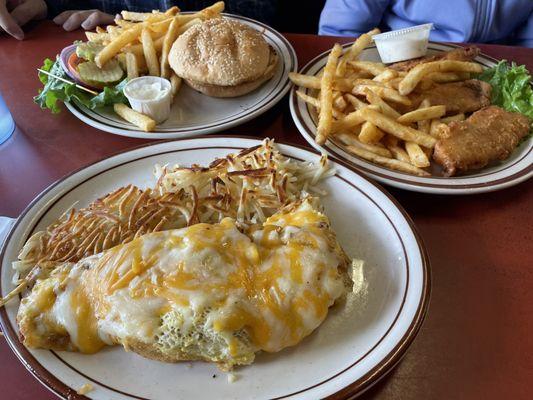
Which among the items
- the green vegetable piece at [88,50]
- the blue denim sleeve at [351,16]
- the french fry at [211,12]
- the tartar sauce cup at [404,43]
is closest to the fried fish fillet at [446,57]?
the tartar sauce cup at [404,43]

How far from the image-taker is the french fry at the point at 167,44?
2533mm

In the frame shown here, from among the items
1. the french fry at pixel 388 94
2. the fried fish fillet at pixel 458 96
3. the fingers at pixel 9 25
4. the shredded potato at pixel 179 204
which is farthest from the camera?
the fingers at pixel 9 25

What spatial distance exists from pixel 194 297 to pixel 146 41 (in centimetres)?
185

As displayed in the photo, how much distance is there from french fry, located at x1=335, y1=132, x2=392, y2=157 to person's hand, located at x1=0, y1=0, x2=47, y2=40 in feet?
7.88

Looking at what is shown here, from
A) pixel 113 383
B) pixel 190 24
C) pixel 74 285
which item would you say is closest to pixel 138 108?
pixel 190 24

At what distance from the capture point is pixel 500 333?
146 centimetres

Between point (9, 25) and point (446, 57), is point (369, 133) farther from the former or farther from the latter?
point (9, 25)

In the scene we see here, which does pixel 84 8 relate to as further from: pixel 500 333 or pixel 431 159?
pixel 500 333

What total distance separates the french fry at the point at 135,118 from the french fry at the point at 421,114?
1192 millimetres

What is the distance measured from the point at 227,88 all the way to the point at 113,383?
1.62 meters

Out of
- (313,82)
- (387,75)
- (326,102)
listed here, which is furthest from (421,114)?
(313,82)

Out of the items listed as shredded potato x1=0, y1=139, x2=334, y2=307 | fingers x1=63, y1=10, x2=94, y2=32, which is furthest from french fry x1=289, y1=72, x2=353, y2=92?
fingers x1=63, y1=10, x2=94, y2=32

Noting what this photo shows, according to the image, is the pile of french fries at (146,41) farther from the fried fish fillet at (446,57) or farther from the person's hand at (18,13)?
the fried fish fillet at (446,57)

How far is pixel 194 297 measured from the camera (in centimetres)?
117
